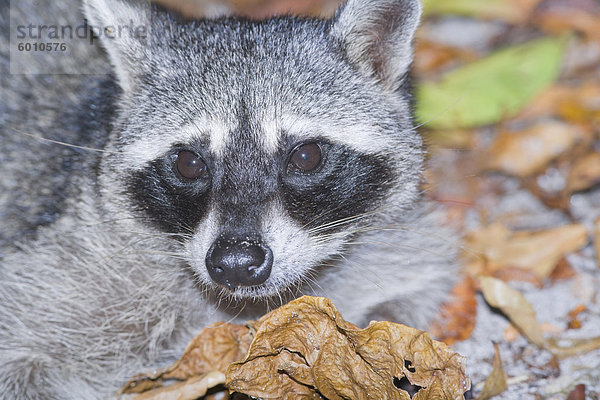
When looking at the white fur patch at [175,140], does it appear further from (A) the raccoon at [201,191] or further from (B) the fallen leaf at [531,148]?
(B) the fallen leaf at [531,148]

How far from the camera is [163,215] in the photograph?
3762 millimetres

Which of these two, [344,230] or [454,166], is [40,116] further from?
[454,166]

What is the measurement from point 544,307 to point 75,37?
3.52m

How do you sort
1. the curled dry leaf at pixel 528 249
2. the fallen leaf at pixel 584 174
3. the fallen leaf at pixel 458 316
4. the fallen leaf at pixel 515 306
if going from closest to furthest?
1. the fallen leaf at pixel 515 306
2. the fallen leaf at pixel 458 316
3. the curled dry leaf at pixel 528 249
4. the fallen leaf at pixel 584 174

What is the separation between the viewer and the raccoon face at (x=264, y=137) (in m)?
3.43

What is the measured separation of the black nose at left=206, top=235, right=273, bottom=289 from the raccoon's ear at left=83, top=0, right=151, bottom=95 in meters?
1.27

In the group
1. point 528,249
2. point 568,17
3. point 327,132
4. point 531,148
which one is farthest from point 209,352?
point 568,17

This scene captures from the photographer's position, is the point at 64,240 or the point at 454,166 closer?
the point at 64,240

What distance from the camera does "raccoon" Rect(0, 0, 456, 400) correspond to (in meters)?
3.54

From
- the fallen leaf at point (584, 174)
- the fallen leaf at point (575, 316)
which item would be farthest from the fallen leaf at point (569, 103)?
the fallen leaf at point (575, 316)

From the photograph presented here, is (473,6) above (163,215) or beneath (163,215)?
above

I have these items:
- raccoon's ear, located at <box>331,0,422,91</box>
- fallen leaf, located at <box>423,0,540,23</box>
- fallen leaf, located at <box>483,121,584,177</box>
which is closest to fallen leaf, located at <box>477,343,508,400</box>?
raccoon's ear, located at <box>331,0,422,91</box>

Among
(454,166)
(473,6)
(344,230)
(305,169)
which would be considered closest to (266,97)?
(305,169)

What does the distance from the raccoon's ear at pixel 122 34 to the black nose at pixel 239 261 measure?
1.27 m
